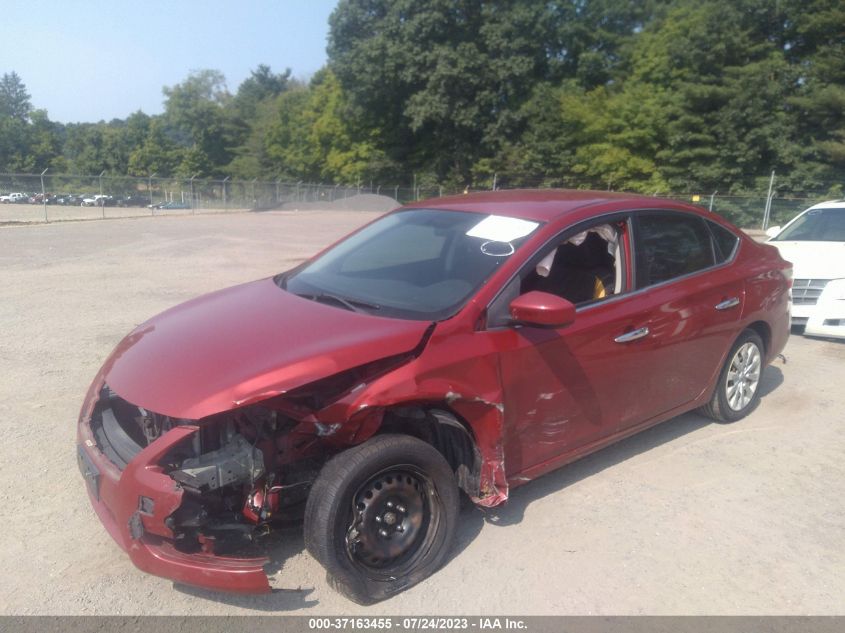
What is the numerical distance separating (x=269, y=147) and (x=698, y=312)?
213ft

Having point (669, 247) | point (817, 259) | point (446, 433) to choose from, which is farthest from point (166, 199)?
point (446, 433)

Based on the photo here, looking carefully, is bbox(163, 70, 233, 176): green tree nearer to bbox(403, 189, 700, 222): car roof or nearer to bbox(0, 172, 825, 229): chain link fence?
bbox(0, 172, 825, 229): chain link fence

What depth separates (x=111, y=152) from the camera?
71938mm

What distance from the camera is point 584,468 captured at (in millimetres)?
4457

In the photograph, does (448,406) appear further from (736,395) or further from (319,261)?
(736,395)

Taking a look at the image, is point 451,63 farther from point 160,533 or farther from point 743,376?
point 160,533

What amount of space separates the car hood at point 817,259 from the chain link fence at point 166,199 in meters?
18.0

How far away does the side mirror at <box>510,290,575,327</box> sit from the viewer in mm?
3309

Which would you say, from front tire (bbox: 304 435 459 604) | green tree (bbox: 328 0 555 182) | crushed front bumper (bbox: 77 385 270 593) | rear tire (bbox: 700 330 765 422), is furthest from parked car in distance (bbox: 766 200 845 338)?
green tree (bbox: 328 0 555 182)

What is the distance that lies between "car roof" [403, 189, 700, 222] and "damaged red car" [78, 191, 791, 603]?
0.08 ft

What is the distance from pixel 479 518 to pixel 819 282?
5.93m

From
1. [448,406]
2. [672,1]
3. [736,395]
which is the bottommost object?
[736,395]

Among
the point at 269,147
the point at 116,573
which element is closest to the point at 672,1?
the point at 269,147

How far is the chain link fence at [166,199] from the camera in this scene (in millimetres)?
27203
